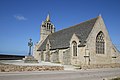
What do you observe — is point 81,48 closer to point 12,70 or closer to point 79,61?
point 79,61

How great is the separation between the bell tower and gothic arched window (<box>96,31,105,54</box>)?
25783 mm

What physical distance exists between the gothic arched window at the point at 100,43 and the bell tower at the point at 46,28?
2578 cm

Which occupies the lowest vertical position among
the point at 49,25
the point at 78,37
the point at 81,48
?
the point at 81,48

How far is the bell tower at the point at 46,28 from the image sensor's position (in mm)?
53600

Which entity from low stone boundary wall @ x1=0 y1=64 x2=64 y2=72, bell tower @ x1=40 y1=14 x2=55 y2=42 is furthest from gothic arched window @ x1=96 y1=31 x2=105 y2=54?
bell tower @ x1=40 y1=14 x2=55 y2=42

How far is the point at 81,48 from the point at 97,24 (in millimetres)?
6181

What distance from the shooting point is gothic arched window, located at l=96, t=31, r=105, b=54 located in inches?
1218

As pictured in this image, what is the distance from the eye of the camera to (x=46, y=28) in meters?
55.1

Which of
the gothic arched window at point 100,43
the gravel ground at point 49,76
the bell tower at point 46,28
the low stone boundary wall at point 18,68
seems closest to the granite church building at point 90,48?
the gothic arched window at point 100,43

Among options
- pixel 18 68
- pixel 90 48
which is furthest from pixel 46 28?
pixel 18 68

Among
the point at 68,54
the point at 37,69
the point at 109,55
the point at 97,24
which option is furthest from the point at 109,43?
the point at 37,69

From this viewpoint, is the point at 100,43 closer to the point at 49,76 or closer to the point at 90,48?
the point at 90,48

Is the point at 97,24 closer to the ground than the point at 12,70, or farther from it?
farther from it

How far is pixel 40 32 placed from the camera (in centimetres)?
5422
